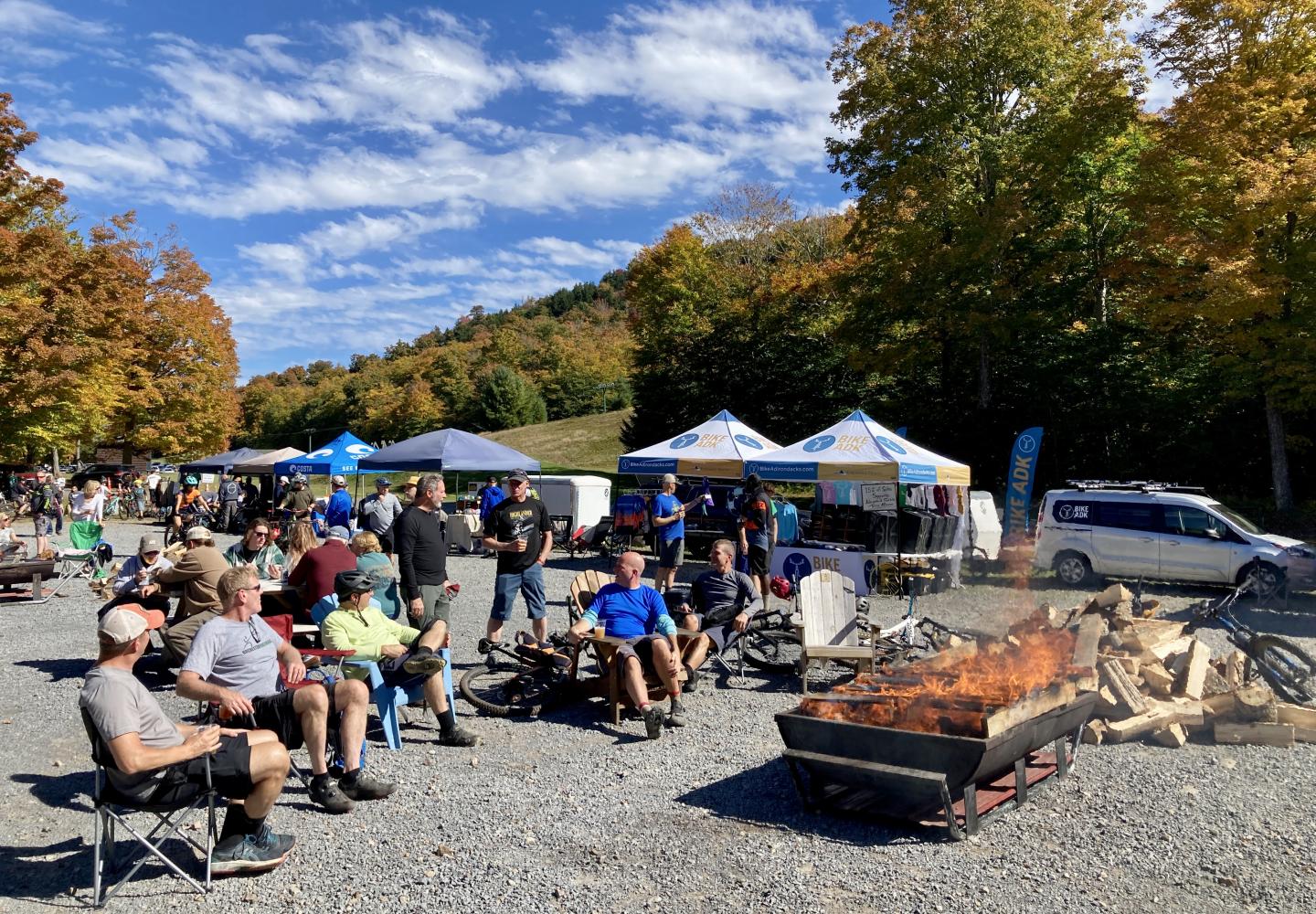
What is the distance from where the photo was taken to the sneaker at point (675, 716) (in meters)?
6.46

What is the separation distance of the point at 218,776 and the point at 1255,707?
6383 mm

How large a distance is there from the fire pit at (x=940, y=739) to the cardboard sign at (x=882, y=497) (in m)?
7.44

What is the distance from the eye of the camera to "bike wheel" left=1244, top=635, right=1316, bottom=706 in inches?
267

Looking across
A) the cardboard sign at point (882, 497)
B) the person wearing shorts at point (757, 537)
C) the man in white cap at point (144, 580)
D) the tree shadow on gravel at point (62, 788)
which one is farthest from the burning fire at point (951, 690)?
the cardboard sign at point (882, 497)

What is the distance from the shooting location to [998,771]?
188 inches

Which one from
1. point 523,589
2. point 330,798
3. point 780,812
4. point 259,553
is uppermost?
point 259,553

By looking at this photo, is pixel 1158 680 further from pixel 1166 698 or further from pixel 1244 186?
pixel 1244 186

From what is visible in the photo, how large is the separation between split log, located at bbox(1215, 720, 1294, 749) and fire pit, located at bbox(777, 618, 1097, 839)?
143 centimetres

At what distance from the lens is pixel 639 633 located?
6.87 meters

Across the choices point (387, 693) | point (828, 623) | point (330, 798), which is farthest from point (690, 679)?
point (330, 798)

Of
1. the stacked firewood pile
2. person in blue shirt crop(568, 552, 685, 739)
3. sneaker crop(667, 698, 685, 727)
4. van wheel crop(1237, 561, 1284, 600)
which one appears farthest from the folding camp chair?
van wheel crop(1237, 561, 1284, 600)

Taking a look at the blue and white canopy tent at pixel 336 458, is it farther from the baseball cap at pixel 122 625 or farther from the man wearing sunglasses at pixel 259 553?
the baseball cap at pixel 122 625

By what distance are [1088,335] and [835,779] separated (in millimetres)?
22438

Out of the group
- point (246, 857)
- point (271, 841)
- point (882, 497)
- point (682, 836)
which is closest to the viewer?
point (246, 857)
